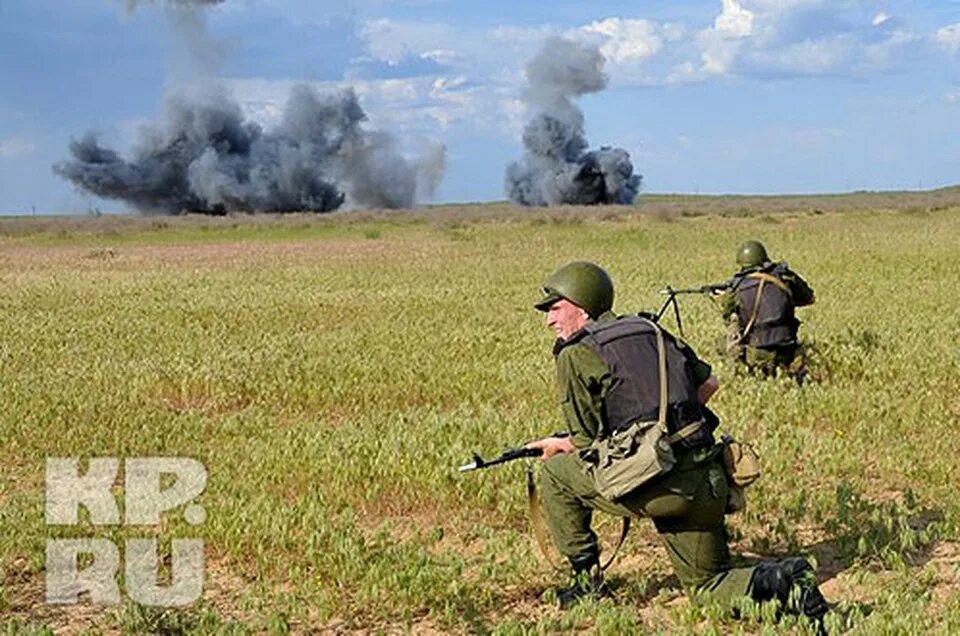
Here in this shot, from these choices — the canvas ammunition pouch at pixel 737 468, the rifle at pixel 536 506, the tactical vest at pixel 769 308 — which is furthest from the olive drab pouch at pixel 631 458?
the tactical vest at pixel 769 308

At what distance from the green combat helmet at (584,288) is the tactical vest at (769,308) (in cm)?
635

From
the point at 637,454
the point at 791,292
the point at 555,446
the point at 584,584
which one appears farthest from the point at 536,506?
the point at 791,292

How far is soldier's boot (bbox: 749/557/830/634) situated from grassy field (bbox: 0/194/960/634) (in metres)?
0.17

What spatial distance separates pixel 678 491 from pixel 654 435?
1.13 ft

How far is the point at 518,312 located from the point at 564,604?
13.8 meters

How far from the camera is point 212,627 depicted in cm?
555

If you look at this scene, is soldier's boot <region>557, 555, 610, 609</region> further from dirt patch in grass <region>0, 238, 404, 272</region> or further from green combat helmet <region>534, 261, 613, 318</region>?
dirt patch in grass <region>0, 238, 404, 272</region>

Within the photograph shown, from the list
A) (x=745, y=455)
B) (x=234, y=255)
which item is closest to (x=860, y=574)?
(x=745, y=455)

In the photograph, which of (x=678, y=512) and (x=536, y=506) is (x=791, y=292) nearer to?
(x=536, y=506)

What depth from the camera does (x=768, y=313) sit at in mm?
11781

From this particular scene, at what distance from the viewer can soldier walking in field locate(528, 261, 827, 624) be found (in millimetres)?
5402

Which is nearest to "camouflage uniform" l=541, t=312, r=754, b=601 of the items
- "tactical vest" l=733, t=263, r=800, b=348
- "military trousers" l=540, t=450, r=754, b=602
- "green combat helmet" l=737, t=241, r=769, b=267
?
"military trousers" l=540, t=450, r=754, b=602

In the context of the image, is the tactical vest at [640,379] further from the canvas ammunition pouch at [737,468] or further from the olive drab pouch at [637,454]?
the canvas ammunition pouch at [737,468]

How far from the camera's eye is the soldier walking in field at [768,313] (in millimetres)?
11773
